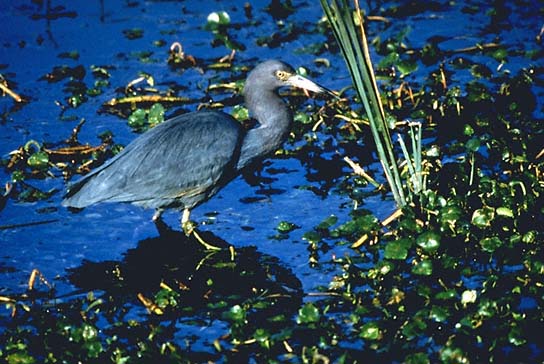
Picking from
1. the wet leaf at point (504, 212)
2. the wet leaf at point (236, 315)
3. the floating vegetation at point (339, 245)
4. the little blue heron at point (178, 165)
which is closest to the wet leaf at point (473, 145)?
the floating vegetation at point (339, 245)

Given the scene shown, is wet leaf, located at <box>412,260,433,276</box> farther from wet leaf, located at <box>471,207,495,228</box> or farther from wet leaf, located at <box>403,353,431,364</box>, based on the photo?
wet leaf, located at <box>403,353,431,364</box>

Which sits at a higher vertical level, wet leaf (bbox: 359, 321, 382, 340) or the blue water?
the blue water

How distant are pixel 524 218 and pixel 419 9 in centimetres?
421

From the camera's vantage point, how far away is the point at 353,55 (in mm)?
4871

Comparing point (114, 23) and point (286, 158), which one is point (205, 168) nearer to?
point (286, 158)

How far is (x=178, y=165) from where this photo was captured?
6035 millimetres

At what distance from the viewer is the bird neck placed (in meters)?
6.32

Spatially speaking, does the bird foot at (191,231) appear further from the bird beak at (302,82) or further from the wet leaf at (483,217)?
the wet leaf at (483,217)

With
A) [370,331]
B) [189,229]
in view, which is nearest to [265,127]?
[189,229]

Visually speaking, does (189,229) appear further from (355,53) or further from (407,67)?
(407,67)

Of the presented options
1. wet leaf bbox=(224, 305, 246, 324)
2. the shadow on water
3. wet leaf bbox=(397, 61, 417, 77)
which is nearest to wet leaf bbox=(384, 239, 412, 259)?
the shadow on water

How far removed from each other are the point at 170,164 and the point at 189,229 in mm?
490

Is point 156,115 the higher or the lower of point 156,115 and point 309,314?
the higher

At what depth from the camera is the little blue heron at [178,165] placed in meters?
5.92
